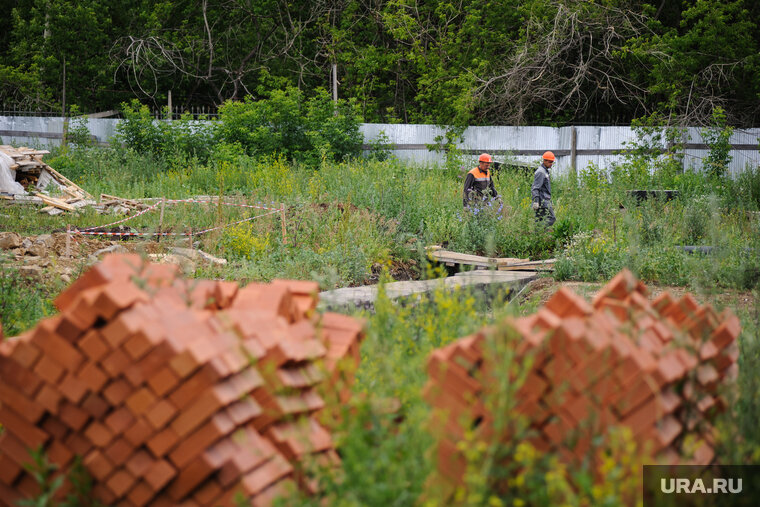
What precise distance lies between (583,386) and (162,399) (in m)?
1.46

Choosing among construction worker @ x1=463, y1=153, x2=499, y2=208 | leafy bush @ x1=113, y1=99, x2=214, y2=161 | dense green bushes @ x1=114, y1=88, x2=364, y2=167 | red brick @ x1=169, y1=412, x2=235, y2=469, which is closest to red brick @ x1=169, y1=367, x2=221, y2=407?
red brick @ x1=169, y1=412, x2=235, y2=469

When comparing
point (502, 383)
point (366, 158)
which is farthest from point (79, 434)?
point (366, 158)

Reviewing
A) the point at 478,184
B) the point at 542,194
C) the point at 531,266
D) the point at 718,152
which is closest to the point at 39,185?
the point at 478,184

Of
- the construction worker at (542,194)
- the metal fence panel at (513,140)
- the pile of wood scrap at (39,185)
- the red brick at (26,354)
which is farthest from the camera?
the metal fence panel at (513,140)

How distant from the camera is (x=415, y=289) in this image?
243 inches

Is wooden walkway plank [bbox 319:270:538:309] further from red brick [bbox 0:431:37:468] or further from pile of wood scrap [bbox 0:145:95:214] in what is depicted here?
pile of wood scrap [bbox 0:145:95:214]

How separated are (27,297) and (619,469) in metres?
5.05

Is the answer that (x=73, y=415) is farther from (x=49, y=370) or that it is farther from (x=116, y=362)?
(x=116, y=362)

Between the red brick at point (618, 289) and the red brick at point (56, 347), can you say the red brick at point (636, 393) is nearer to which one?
the red brick at point (618, 289)

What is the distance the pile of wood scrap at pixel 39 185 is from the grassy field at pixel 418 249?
504 mm

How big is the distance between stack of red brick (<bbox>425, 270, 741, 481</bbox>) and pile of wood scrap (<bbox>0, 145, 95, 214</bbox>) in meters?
10.9

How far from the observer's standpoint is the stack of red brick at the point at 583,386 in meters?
2.46

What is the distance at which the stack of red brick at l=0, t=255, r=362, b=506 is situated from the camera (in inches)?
96.7

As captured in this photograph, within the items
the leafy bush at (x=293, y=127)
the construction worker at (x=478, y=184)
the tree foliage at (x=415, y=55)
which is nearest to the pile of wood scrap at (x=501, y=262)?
the construction worker at (x=478, y=184)
